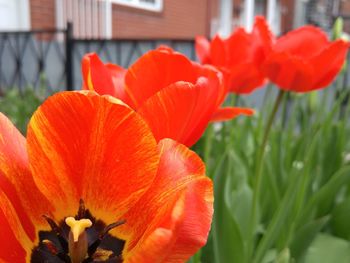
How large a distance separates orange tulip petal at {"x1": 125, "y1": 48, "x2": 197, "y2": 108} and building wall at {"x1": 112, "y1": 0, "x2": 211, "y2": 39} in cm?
650

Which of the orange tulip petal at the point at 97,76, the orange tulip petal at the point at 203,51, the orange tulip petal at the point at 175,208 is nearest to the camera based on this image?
the orange tulip petal at the point at 175,208

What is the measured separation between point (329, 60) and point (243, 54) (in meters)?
0.13

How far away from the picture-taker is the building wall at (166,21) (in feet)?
22.9

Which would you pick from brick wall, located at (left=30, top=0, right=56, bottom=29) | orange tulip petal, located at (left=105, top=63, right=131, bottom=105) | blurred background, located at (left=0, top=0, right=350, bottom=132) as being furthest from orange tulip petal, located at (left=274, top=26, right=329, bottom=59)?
Result: brick wall, located at (left=30, top=0, right=56, bottom=29)

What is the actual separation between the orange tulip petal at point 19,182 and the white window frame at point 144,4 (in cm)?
654

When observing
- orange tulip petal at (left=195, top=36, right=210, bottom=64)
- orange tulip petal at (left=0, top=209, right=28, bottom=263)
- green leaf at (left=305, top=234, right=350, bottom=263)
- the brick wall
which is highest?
the brick wall

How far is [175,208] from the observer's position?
22 centimetres

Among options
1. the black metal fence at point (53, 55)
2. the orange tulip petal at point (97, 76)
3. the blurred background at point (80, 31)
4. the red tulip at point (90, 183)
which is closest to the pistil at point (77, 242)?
the red tulip at point (90, 183)

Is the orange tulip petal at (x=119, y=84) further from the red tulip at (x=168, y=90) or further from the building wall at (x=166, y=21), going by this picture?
the building wall at (x=166, y=21)

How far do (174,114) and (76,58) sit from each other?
3018mm

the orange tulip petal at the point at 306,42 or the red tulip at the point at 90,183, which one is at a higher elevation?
the orange tulip petal at the point at 306,42

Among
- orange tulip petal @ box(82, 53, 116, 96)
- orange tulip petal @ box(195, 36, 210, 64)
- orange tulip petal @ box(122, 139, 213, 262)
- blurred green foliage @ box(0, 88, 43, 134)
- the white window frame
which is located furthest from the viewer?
the white window frame

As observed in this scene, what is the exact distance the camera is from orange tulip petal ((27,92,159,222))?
0.27 metres

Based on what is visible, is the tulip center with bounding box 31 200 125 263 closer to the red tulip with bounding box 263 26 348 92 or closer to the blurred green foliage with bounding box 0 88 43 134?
the red tulip with bounding box 263 26 348 92
